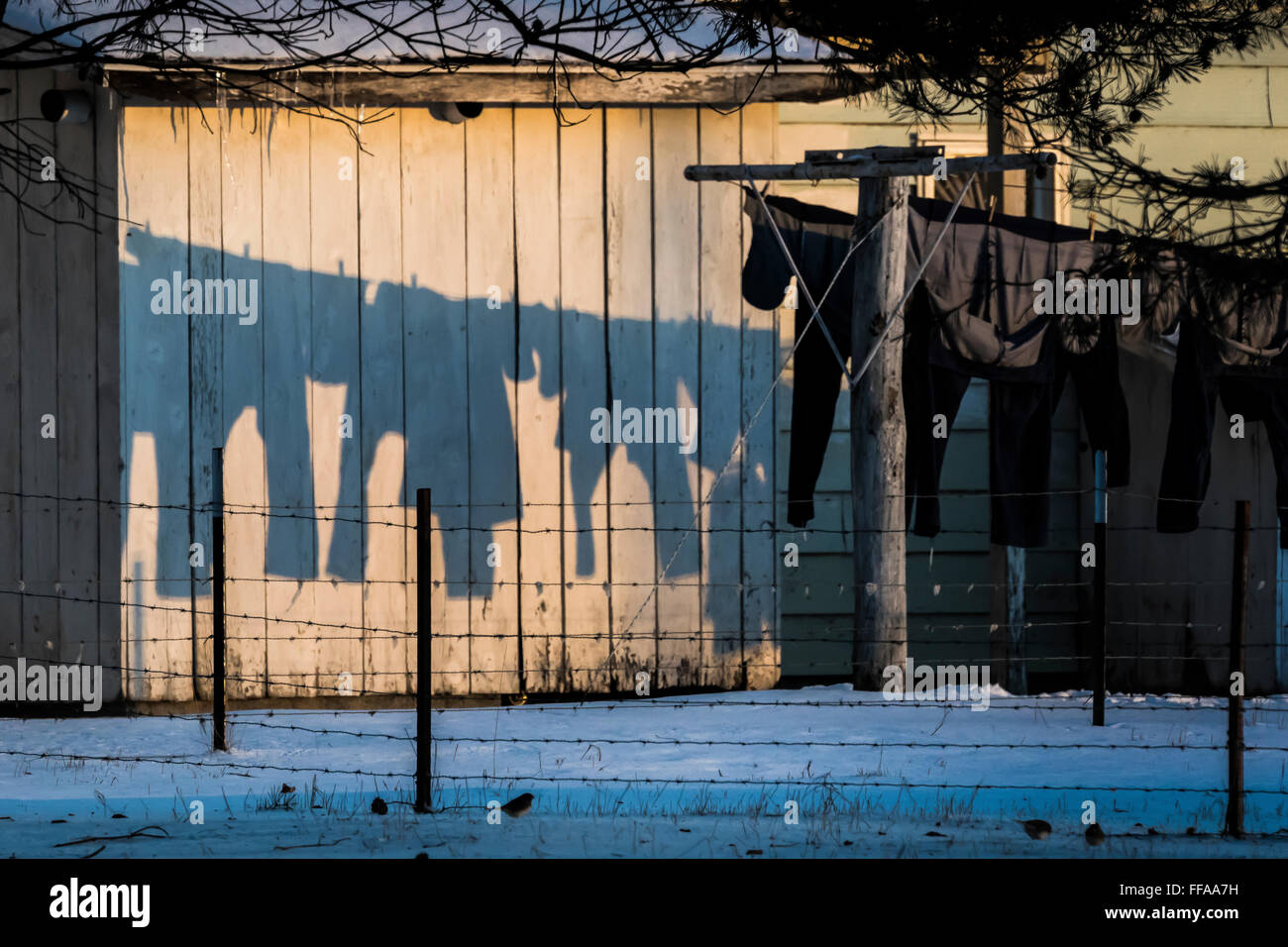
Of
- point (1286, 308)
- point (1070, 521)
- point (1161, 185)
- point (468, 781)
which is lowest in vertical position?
point (468, 781)

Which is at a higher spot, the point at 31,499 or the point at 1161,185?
the point at 1161,185

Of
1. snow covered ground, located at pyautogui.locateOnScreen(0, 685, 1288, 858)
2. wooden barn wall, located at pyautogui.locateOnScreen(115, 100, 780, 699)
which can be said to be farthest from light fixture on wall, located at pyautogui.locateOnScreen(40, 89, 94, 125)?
snow covered ground, located at pyautogui.locateOnScreen(0, 685, 1288, 858)

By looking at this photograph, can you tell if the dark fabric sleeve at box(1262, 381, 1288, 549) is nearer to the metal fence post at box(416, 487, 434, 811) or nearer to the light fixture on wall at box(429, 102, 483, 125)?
the light fixture on wall at box(429, 102, 483, 125)

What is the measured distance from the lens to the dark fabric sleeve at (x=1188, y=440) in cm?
762

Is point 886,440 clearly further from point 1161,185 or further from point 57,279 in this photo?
point 57,279

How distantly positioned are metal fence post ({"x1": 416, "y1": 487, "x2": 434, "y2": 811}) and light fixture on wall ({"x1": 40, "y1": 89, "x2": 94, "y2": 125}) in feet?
13.1

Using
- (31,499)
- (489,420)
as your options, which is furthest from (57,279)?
(489,420)

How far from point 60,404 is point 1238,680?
639 cm

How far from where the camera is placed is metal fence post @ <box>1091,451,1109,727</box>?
706 cm

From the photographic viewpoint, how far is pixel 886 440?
746cm

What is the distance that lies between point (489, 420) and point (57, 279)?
103 inches

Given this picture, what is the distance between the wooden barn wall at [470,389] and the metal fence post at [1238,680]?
10.8 ft

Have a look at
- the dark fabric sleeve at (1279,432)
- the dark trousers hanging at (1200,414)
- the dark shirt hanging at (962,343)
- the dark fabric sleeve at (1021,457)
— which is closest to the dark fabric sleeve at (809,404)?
the dark shirt hanging at (962,343)

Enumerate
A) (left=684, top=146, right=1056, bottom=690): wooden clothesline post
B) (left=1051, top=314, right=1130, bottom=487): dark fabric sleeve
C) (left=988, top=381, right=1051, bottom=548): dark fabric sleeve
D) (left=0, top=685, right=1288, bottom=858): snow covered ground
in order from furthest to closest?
(left=1051, top=314, right=1130, bottom=487): dark fabric sleeve
(left=988, top=381, right=1051, bottom=548): dark fabric sleeve
(left=684, top=146, right=1056, bottom=690): wooden clothesline post
(left=0, top=685, right=1288, bottom=858): snow covered ground
